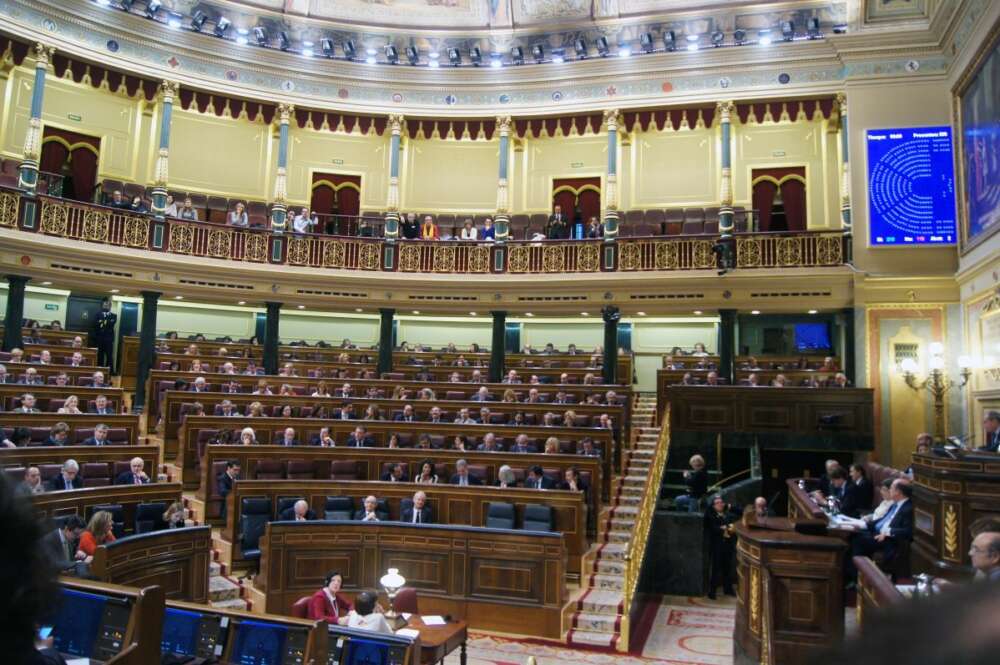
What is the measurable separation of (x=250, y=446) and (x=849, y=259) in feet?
35.7

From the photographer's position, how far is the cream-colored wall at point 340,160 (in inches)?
747

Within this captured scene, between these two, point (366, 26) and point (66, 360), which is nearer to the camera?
point (66, 360)

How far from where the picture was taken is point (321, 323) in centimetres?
1970

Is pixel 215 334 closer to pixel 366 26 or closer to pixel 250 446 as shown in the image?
pixel 366 26

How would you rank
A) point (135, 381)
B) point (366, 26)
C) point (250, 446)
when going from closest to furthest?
point (250, 446)
point (135, 381)
point (366, 26)

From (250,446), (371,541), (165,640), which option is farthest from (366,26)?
(165,640)

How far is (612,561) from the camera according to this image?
31.5 feet

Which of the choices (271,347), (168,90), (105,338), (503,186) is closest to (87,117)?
(168,90)

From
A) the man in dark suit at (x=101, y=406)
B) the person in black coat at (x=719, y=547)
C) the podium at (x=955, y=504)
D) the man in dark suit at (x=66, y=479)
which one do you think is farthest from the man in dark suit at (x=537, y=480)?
the man in dark suit at (x=101, y=406)

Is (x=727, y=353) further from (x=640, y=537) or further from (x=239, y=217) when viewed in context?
(x=239, y=217)

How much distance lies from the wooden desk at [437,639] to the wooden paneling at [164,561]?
2.36 metres

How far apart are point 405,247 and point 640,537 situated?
388 inches

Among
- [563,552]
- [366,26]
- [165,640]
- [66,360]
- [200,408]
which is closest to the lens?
[165,640]

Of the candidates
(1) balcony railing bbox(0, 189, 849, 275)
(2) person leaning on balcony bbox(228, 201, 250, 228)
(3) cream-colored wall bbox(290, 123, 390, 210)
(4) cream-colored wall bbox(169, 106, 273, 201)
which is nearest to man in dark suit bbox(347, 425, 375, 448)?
(1) balcony railing bbox(0, 189, 849, 275)
